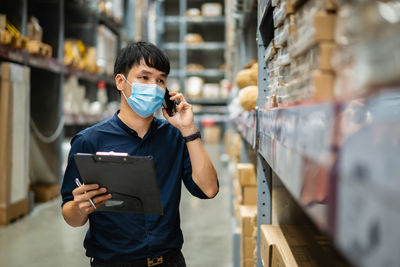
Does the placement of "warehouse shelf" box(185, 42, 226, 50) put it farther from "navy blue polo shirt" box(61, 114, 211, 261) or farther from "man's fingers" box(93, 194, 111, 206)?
"man's fingers" box(93, 194, 111, 206)

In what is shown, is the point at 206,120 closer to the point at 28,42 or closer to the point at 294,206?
the point at 28,42

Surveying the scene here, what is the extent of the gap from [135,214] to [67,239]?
2156mm

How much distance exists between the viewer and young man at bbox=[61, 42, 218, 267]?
145 centimetres

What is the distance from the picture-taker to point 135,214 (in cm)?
148

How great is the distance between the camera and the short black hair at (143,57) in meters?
1.53

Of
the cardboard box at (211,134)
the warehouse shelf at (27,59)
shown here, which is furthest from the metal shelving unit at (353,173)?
the cardboard box at (211,134)

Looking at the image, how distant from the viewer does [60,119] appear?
4.98 meters

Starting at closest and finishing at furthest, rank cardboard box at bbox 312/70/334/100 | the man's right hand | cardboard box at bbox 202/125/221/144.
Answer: cardboard box at bbox 312/70/334/100 → the man's right hand → cardboard box at bbox 202/125/221/144

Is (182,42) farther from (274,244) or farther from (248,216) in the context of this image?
(274,244)

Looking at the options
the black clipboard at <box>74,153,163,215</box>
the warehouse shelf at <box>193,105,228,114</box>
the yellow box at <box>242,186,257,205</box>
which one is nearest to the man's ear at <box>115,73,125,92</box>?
the black clipboard at <box>74,153,163,215</box>

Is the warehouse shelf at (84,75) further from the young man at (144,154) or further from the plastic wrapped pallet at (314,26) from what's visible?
the plastic wrapped pallet at (314,26)

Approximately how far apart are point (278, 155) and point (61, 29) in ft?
16.1

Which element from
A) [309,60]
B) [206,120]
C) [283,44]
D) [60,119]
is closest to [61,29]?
[60,119]

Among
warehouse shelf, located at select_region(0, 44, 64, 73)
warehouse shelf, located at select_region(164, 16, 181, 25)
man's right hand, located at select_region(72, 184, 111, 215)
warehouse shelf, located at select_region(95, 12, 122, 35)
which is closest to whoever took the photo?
man's right hand, located at select_region(72, 184, 111, 215)
